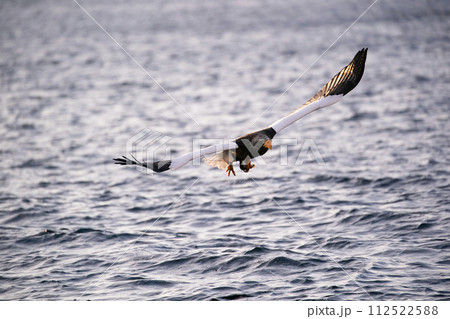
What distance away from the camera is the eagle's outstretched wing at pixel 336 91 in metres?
13.6

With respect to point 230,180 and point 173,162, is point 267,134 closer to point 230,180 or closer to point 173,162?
point 173,162

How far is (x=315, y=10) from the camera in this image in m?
50.6

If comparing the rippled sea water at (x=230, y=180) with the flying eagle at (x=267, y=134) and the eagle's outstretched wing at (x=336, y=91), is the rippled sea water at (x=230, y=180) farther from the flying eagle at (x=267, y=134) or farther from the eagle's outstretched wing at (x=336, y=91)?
the eagle's outstretched wing at (x=336, y=91)

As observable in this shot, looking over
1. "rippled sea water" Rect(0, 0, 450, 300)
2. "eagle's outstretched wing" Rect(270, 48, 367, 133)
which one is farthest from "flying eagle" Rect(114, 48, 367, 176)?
"rippled sea water" Rect(0, 0, 450, 300)

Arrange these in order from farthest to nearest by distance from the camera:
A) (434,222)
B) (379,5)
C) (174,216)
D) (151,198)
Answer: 1. (379,5)
2. (151,198)
3. (174,216)
4. (434,222)

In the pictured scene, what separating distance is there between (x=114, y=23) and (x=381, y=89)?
2873 cm

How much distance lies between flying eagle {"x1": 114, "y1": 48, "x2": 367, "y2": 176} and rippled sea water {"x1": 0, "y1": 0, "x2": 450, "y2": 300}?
2091mm

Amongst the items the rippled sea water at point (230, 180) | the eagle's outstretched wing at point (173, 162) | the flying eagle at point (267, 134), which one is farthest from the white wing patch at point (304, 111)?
the rippled sea water at point (230, 180)

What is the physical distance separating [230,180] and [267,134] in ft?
22.0

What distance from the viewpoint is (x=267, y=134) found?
42.8 ft

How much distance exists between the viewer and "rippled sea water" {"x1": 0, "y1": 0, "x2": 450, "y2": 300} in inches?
519

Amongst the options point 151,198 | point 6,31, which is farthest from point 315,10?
point 151,198

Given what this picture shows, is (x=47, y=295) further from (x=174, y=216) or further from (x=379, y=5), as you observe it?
(x=379, y=5)

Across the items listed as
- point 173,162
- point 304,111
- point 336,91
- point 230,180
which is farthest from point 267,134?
point 230,180
